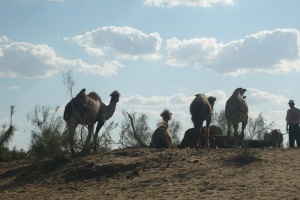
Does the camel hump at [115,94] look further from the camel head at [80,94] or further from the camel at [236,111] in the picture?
the camel at [236,111]

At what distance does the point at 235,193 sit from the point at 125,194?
2.41m

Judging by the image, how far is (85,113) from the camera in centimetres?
1805

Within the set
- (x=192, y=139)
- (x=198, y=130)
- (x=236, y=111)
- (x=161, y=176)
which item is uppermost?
(x=236, y=111)

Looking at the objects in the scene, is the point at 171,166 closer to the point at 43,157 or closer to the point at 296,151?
the point at 296,151

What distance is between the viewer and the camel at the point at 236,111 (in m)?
18.8

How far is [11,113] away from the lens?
23.5 metres

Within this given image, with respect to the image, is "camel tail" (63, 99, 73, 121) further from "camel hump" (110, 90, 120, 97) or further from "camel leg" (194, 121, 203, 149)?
"camel leg" (194, 121, 203, 149)

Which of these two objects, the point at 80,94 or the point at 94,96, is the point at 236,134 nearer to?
the point at 94,96

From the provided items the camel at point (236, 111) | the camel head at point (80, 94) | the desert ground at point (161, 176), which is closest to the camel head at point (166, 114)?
the camel at point (236, 111)

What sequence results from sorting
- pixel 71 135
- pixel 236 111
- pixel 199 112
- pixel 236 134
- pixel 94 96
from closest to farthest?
pixel 71 135
pixel 199 112
pixel 236 134
pixel 236 111
pixel 94 96

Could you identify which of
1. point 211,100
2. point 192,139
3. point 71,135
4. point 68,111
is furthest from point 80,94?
point 211,100

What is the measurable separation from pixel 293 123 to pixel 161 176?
986cm

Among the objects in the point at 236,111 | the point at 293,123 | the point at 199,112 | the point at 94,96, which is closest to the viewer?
the point at 199,112

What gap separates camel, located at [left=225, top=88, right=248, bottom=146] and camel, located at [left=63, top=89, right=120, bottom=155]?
4.55 meters
